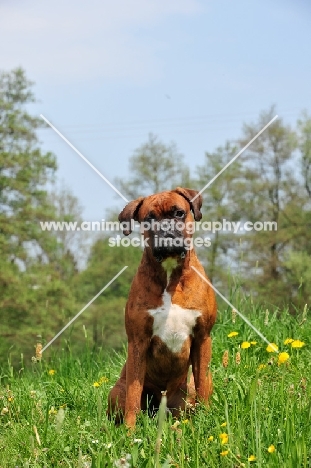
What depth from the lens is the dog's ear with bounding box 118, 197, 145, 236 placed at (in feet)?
15.4

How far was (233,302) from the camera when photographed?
662cm

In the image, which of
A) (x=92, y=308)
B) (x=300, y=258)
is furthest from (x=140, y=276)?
(x=92, y=308)

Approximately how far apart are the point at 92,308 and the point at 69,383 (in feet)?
44.4

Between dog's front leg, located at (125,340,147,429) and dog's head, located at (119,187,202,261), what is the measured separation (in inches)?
27.0

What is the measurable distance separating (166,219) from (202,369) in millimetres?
1134

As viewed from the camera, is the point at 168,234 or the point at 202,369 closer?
the point at 168,234

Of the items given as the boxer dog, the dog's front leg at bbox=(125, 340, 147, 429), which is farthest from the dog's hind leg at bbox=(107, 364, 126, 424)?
the dog's front leg at bbox=(125, 340, 147, 429)

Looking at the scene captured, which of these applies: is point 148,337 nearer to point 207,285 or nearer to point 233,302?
point 207,285

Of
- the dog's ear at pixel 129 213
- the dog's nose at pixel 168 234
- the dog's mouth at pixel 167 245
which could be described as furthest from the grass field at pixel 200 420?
the dog's ear at pixel 129 213

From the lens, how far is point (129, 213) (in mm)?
4699

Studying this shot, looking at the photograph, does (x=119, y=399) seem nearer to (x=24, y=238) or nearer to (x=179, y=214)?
(x=179, y=214)

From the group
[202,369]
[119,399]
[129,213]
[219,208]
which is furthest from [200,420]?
[219,208]

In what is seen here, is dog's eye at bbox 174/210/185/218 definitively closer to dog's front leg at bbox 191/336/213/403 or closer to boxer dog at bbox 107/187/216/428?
boxer dog at bbox 107/187/216/428

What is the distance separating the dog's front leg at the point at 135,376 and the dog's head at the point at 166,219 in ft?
2.25
